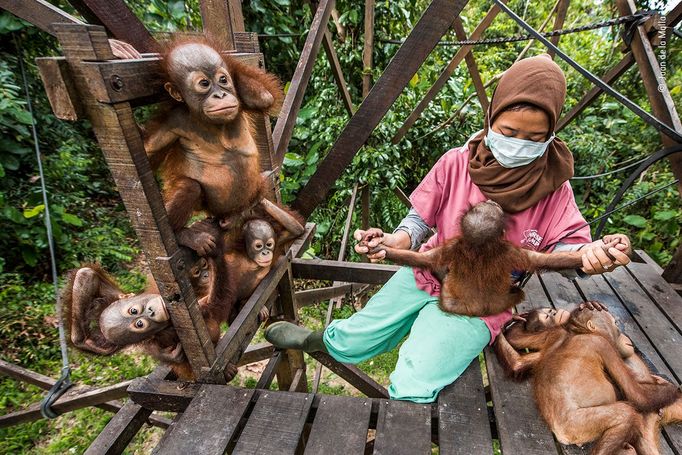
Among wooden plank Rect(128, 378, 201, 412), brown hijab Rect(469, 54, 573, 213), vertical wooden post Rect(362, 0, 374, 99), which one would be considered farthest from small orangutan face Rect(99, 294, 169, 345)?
vertical wooden post Rect(362, 0, 374, 99)

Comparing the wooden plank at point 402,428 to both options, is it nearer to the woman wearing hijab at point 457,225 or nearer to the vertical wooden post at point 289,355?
the woman wearing hijab at point 457,225

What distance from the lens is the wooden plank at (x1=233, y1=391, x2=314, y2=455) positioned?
128 centimetres

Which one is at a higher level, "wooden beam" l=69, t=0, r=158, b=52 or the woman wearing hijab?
"wooden beam" l=69, t=0, r=158, b=52

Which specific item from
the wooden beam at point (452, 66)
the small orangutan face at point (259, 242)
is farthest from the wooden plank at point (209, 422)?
the wooden beam at point (452, 66)

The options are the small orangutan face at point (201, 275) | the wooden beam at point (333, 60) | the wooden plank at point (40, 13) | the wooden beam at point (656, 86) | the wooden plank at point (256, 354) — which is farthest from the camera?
the wooden beam at point (333, 60)

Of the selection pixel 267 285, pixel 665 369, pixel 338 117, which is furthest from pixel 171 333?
pixel 338 117

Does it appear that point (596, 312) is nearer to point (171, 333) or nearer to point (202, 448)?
point (202, 448)

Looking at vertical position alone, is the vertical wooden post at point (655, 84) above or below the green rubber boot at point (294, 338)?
above

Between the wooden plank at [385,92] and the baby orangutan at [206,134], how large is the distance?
0.62 meters

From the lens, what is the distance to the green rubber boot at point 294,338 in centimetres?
190

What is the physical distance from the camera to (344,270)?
2.28 m

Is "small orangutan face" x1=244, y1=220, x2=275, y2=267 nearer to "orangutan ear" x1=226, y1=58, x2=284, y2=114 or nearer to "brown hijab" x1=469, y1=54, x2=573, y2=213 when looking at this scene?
"orangutan ear" x1=226, y1=58, x2=284, y2=114

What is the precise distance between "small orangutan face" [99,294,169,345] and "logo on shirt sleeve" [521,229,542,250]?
1548mm

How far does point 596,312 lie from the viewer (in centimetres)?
178
